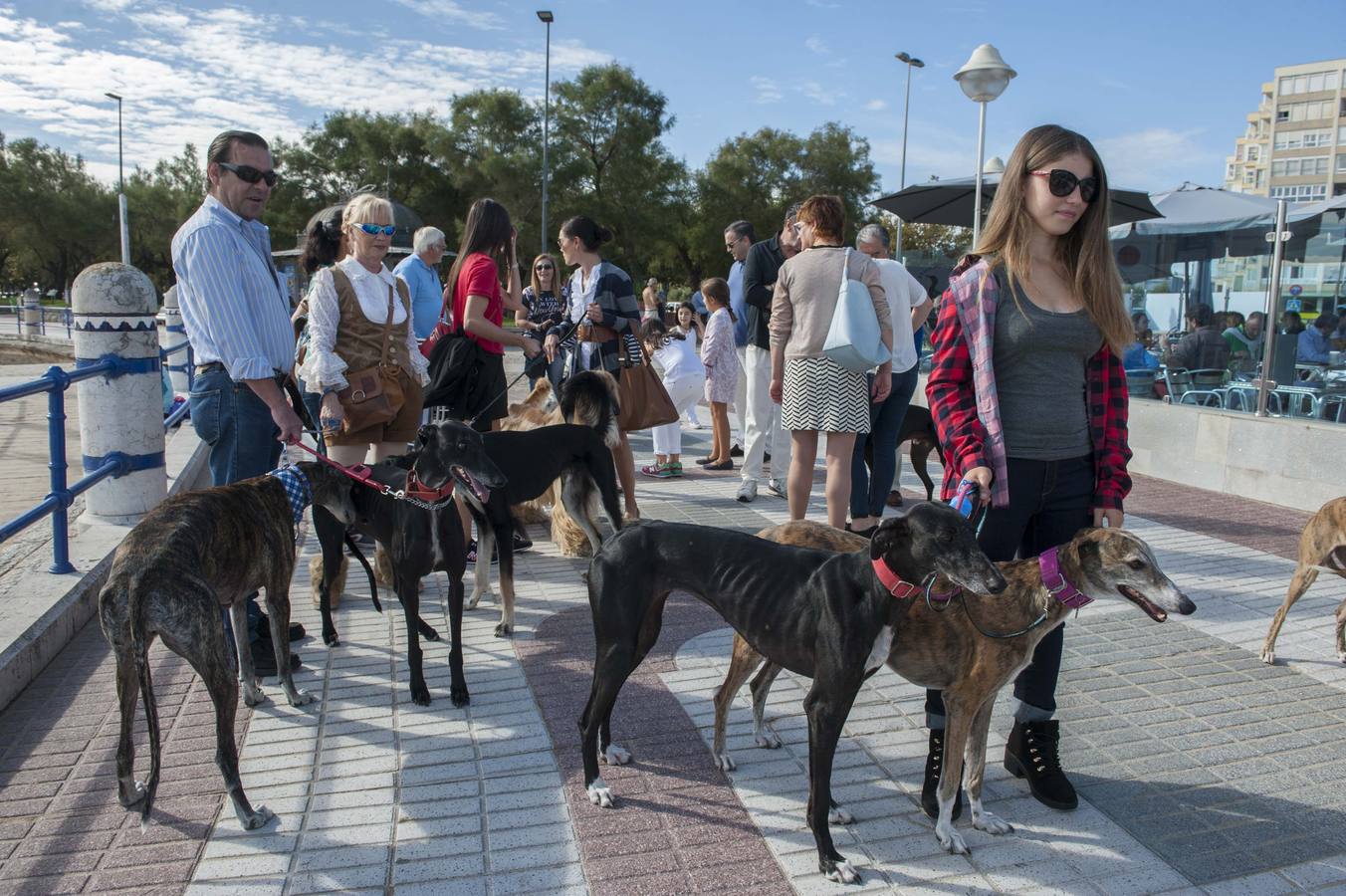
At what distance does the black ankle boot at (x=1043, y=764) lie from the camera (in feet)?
10.2

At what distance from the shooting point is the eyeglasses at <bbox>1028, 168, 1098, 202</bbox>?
2.85m

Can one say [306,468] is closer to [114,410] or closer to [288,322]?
[288,322]

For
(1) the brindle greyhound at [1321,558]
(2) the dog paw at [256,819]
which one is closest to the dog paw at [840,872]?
(2) the dog paw at [256,819]

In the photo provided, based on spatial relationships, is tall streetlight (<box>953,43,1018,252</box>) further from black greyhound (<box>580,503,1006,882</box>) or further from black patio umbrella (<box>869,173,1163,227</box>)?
black greyhound (<box>580,503,1006,882</box>)

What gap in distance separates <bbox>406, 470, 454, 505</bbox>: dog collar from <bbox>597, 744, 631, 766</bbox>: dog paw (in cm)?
139

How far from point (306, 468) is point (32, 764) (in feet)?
4.82

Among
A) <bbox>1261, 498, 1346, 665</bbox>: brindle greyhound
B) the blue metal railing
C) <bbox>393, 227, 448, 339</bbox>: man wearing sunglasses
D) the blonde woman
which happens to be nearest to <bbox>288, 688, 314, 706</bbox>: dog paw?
the blonde woman

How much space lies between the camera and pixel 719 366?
31.8 ft

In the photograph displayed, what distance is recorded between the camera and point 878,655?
2742 millimetres

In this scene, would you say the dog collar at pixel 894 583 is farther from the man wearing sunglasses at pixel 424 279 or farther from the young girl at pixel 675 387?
the young girl at pixel 675 387

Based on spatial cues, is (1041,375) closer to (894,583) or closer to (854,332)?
(894,583)

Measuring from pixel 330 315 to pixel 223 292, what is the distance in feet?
2.68

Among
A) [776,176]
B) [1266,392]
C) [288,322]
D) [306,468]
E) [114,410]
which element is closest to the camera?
[306,468]

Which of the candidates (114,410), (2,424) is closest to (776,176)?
(2,424)
